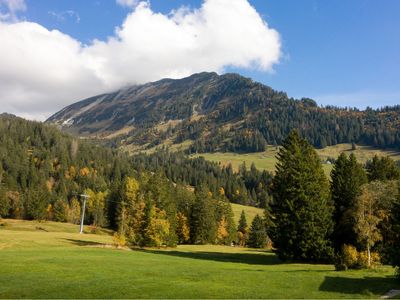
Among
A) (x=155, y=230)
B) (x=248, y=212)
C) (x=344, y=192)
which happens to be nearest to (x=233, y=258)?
(x=344, y=192)

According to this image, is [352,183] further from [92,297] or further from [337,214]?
[92,297]

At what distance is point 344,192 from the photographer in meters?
60.5

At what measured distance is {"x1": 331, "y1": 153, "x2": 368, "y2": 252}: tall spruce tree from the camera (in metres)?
57.0

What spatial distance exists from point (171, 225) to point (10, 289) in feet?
189

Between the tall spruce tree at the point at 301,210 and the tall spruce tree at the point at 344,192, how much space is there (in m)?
2.44

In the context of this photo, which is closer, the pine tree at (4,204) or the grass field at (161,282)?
the grass field at (161,282)

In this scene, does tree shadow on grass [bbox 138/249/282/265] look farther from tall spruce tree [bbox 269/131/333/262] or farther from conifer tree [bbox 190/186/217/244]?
conifer tree [bbox 190/186/217/244]

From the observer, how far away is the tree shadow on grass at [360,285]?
29.7 m

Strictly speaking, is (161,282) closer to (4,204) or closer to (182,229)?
(182,229)

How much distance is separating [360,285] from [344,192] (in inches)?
1180

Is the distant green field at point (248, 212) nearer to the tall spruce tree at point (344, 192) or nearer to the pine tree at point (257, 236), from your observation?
the pine tree at point (257, 236)

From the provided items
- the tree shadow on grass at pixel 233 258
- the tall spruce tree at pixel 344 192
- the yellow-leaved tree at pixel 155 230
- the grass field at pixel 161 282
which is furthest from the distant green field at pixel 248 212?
the grass field at pixel 161 282

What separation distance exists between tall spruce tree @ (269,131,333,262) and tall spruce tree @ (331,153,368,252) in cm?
244

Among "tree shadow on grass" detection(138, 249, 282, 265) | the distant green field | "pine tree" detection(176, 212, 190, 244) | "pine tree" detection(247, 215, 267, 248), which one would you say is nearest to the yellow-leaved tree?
"tree shadow on grass" detection(138, 249, 282, 265)
